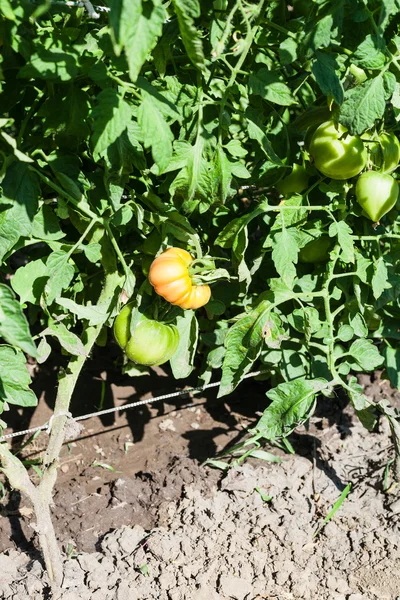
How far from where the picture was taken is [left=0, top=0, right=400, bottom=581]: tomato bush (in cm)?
128

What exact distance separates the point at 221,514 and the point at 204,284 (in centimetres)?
75

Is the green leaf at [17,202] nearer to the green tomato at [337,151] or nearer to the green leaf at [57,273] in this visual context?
the green leaf at [57,273]

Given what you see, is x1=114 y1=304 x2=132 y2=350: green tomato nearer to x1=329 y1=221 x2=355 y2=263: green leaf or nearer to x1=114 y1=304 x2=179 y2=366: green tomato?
x1=114 y1=304 x2=179 y2=366: green tomato

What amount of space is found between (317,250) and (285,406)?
17.0 inches

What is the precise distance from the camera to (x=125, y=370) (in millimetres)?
2033

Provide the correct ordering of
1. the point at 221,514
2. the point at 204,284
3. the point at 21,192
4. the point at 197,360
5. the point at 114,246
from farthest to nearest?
the point at 197,360 → the point at 221,514 → the point at 204,284 → the point at 114,246 → the point at 21,192

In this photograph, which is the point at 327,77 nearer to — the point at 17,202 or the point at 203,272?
the point at 203,272

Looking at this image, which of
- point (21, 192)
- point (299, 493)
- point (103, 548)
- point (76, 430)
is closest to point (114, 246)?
point (21, 192)

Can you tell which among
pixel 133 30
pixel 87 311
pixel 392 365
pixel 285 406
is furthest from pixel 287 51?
pixel 392 365

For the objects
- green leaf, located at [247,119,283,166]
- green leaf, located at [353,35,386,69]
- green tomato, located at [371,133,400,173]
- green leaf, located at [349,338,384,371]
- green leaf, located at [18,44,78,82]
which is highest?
green leaf, located at [353,35,386,69]

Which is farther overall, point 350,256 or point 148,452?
point 148,452

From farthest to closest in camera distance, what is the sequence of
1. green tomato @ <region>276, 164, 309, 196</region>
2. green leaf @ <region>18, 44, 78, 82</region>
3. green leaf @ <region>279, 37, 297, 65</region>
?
green tomato @ <region>276, 164, 309, 196</region> < green leaf @ <region>279, 37, 297, 65</region> < green leaf @ <region>18, 44, 78, 82</region>

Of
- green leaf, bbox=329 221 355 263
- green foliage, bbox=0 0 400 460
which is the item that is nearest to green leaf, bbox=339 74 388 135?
green foliage, bbox=0 0 400 460

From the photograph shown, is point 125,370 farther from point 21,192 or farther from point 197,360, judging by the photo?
point 21,192
